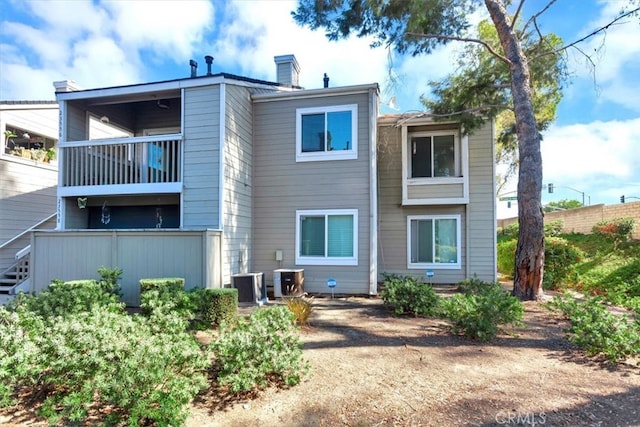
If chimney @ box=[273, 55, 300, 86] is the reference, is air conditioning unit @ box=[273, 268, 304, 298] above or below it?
below

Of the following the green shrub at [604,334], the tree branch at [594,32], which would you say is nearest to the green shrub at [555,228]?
the tree branch at [594,32]

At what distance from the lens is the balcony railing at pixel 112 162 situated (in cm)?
833

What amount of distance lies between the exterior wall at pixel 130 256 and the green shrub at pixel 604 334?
A: 625 cm

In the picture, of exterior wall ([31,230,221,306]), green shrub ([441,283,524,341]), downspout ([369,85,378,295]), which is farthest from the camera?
downspout ([369,85,378,295])

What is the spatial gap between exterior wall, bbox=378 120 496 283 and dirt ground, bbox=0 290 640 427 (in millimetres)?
4880

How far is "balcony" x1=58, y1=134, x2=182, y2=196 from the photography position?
821 cm

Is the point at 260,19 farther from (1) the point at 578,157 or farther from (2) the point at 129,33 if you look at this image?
(1) the point at 578,157

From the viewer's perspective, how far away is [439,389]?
11.2 feet

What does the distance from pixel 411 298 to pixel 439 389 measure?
288 centimetres

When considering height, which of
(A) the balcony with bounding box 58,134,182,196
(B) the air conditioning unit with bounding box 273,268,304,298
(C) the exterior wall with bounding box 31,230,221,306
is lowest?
(B) the air conditioning unit with bounding box 273,268,304,298

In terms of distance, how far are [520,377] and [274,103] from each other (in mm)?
8189

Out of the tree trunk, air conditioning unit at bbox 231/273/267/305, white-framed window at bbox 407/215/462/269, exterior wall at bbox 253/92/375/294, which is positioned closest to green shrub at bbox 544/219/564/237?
white-framed window at bbox 407/215/462/269

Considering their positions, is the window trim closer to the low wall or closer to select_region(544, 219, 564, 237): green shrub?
the low wall

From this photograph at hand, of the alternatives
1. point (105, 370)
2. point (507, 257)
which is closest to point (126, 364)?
point (105, 370)
